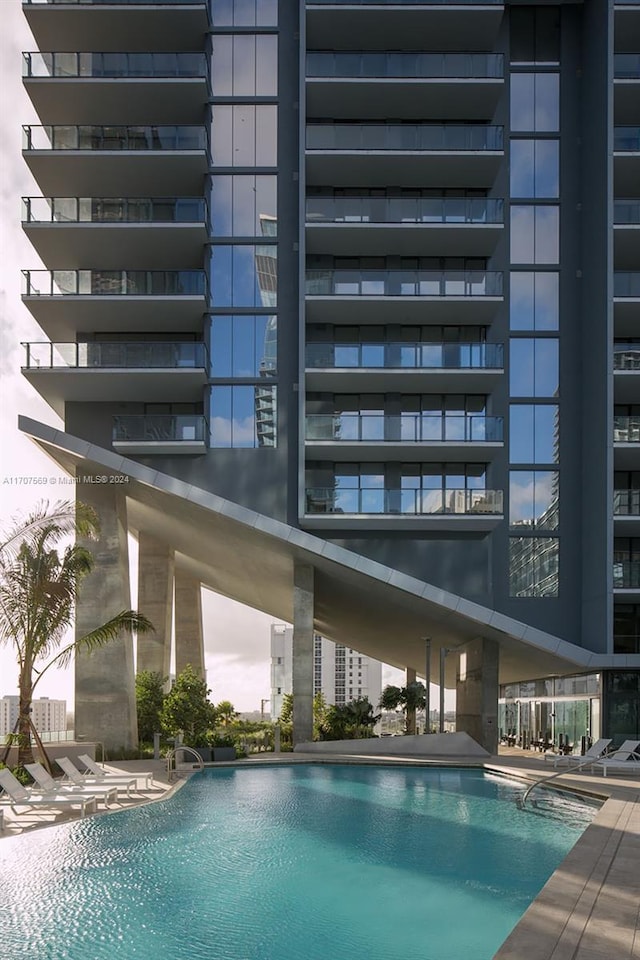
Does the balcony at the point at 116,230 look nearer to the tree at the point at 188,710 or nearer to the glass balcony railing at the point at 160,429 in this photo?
the glass balcony railing at the point at 160,429

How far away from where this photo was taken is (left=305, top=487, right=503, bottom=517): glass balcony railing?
3144 cm

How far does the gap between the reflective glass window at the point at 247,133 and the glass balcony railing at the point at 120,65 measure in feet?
5.46

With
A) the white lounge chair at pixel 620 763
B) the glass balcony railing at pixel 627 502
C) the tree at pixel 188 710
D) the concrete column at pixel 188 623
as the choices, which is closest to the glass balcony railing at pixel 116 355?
the tree at pixel 188 710

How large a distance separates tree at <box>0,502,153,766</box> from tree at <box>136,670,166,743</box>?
1048 cm

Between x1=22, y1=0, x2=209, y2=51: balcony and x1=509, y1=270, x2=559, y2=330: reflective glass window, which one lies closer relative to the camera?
x1=22, y1=0, x2=209, y2=51: balcony

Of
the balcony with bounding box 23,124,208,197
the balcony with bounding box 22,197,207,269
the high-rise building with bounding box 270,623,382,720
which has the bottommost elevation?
the high-rise building with bounding box 270,623,382,720

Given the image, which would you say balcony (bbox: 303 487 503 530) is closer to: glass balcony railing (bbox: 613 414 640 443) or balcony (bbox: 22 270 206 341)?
glass balcony railing (bbox: 613 414 640 443)

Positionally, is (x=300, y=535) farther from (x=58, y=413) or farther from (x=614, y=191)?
(x=614, y=191)

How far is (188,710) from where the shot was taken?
98.6 ft

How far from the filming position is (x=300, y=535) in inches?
1195

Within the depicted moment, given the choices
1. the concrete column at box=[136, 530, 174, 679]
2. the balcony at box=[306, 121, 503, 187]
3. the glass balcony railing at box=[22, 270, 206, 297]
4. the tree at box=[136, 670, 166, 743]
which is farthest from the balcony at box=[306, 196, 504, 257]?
the tree at box=[136, 670, 166, 743]

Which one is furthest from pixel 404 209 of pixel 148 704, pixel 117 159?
pixel 148 704

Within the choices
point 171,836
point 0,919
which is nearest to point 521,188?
point 171,836

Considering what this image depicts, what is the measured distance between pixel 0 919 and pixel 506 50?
→ 32.4 metres
